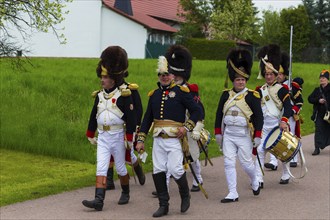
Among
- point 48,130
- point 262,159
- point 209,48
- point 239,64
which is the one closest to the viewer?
point 239,64

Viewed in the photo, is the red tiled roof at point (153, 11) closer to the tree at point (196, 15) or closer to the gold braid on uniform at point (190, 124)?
the tree at point (196, 15)

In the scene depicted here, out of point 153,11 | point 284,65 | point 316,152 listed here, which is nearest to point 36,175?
point 284,65

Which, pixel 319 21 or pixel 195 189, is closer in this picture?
pixel 195 189

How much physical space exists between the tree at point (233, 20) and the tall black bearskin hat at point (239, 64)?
43718 millimetres

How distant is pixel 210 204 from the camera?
780 cm

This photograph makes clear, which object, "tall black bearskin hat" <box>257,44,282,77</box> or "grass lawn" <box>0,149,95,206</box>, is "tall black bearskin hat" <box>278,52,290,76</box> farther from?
"grass lawn" <box>0,149,95,206</box>

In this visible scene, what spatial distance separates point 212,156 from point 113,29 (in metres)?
37.1

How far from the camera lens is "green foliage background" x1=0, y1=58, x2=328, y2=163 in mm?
12109

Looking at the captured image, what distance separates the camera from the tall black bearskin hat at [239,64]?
8.05 meters

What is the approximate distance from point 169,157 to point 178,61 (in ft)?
4.27

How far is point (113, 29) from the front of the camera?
157 ft

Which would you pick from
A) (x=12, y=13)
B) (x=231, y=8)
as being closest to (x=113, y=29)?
(x=231, y=8)

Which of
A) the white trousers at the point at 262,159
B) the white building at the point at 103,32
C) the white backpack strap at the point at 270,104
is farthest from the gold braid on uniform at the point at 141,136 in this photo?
the white building at the point at 103,32

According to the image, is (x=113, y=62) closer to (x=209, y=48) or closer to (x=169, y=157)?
(x=169, y=157)
